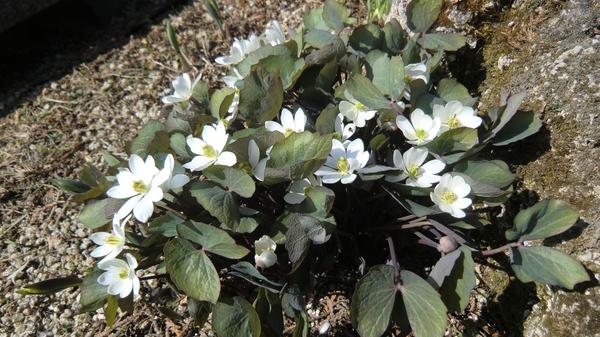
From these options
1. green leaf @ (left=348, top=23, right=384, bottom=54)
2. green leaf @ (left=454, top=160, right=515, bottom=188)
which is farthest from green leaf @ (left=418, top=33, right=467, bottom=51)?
green leaf @ (left=454, top=160, right=515, bottom=188)

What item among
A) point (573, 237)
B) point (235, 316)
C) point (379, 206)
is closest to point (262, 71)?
point (379, 206)

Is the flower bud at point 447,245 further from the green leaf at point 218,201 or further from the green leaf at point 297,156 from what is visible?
the green leaf at point 218,201

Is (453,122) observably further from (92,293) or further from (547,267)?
(92,293)

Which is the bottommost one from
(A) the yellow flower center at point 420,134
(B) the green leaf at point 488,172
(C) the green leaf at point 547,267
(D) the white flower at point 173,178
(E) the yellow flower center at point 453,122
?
(C) the green leaf at point 547,267

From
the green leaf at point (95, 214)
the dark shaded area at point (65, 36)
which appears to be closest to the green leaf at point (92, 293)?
the green leaf at point (95, 214)

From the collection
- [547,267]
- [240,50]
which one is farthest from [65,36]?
[547,267]

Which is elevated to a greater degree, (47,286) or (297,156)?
(297,156)
